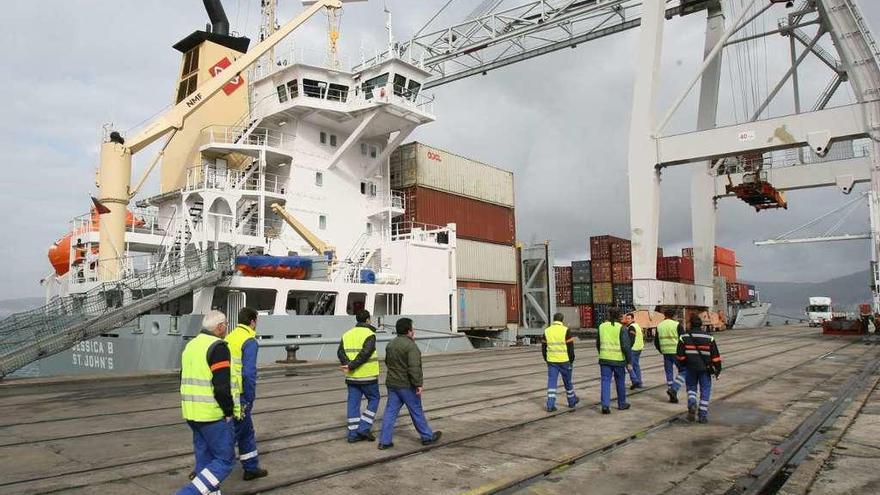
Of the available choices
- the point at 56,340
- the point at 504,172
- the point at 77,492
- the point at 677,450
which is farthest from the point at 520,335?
the point at 77,492

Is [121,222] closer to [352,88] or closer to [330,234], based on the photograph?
[330,234]

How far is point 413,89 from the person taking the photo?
25.4 m

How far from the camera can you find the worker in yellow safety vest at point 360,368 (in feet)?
21.5

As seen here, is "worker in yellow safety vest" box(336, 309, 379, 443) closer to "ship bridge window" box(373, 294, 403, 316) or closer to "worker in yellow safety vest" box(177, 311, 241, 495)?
"worker in yellow safety vest" box(177, 311, 241, 495)

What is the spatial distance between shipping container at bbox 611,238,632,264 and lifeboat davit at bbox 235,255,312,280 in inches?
1013

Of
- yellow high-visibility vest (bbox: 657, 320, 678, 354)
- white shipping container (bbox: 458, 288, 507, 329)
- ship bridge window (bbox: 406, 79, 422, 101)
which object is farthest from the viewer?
white shipping container (bbox: 458, 288, 507, 329)

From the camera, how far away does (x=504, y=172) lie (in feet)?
105

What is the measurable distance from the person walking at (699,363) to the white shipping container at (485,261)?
18687 millimetres

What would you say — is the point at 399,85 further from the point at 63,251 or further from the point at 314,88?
the point at 63,251

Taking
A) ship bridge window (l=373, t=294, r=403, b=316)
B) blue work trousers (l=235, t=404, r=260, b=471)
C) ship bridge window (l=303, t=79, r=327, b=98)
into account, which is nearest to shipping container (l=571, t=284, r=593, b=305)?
ship bridge window (l=373, t=294, r=403, b=316)

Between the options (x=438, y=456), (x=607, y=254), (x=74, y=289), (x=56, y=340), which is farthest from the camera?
(x=607, y=254)

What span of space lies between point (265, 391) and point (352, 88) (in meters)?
16.0

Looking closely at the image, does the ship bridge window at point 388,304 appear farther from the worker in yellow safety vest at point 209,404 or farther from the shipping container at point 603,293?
the shipping container at point 603,293

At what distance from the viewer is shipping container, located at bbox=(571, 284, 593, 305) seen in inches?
1581
